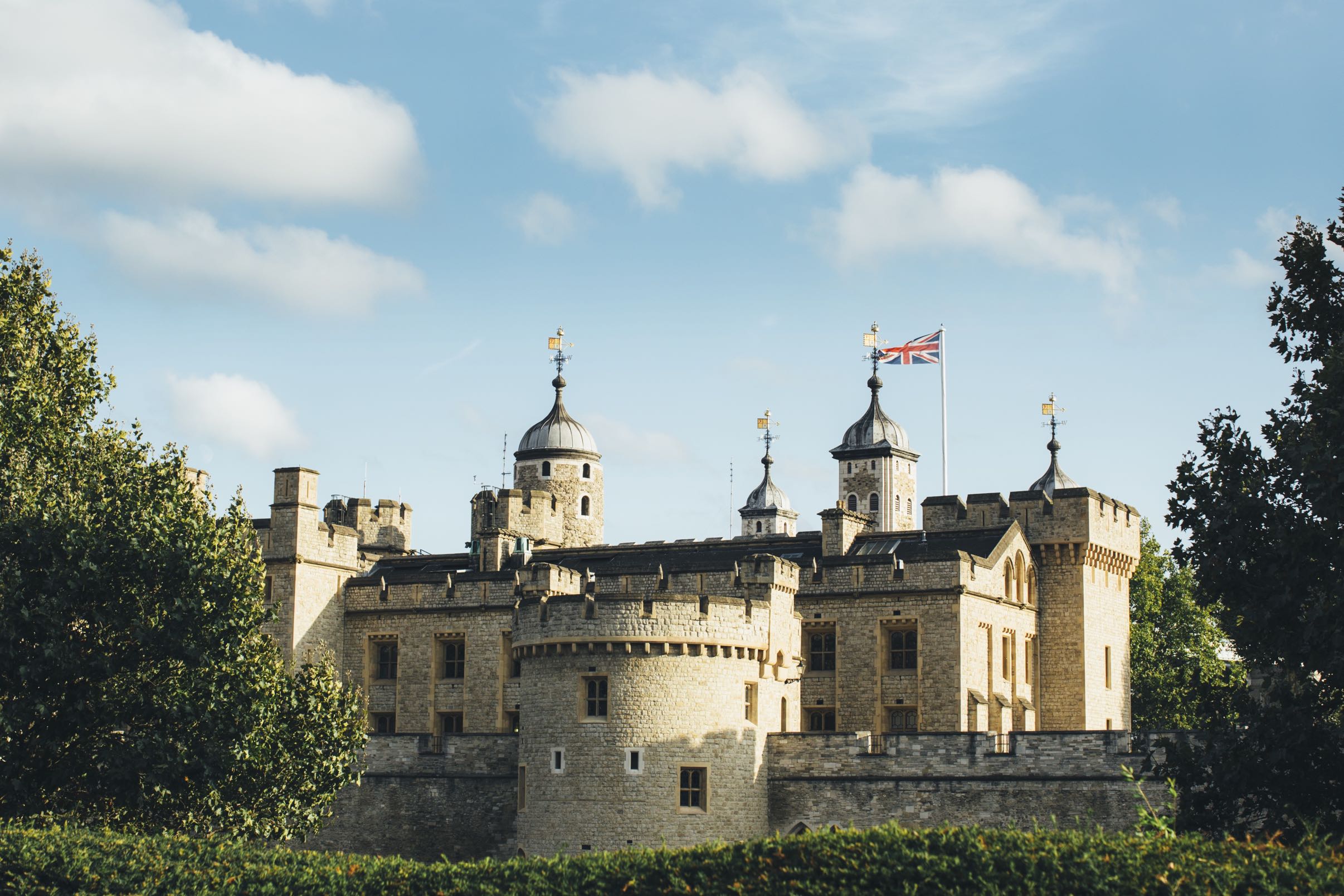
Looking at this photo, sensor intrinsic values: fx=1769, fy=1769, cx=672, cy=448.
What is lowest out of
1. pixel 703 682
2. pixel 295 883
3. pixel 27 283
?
pixel 295 883

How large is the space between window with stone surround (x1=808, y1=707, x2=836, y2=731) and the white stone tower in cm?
4037

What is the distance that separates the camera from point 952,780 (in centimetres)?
4634

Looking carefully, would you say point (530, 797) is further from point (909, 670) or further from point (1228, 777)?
point (1228, 777)

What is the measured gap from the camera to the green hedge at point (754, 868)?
26.1 meters

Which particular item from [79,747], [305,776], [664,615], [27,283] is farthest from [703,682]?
[27,283]

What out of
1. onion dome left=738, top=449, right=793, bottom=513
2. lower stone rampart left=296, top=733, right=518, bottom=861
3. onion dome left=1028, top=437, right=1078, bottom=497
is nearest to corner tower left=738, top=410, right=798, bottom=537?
onion dome left=738, top=449, right=793, bottom=513

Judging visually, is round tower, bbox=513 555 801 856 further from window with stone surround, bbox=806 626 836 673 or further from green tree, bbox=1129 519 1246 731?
green tree, bbox=1129 519 1246 731

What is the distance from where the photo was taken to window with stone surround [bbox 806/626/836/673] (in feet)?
185

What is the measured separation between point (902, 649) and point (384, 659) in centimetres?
1879

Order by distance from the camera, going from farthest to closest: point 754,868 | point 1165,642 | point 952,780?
point 1165,642 < point 952,780 < point 754,868

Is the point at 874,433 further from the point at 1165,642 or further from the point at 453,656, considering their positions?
the point at 453,656

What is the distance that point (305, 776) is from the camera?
42.5 meters

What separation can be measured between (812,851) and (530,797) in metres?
18.5

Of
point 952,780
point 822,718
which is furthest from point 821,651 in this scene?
point 952,780
